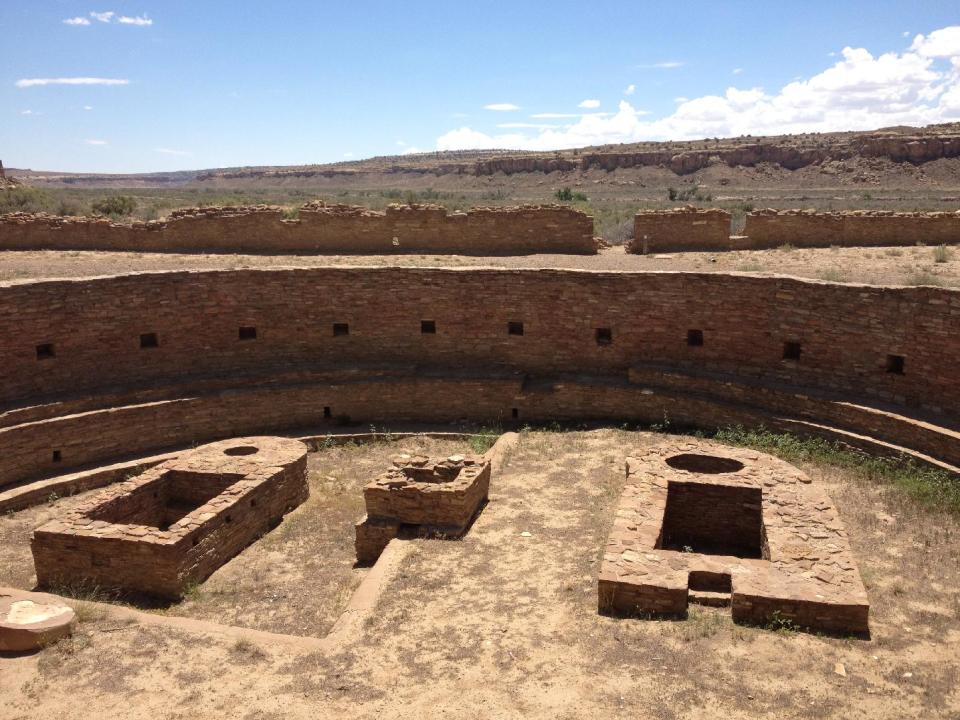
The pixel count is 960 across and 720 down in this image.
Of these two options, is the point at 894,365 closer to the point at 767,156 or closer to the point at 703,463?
the point at 703,463

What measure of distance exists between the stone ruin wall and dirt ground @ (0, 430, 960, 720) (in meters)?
9.91

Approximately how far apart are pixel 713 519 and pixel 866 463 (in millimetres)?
2609

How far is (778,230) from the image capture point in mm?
17391

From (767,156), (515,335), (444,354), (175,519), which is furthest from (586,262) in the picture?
(767,156)

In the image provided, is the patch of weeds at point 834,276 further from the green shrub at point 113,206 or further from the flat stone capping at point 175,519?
the green shrub at point 113,206

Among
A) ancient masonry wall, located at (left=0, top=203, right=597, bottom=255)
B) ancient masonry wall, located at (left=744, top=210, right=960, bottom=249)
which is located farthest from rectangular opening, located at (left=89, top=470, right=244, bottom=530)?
ancient masonry wall, located at (left=744, top=210, right=960, bottom=249)

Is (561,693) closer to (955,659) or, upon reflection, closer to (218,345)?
(955,659)

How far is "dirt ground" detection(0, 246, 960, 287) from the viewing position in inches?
565

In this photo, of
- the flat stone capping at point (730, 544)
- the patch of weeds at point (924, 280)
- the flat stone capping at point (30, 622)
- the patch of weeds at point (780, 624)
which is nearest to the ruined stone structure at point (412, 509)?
the flat stone capping at point (730, 544)

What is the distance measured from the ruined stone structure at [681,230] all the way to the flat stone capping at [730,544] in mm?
7928

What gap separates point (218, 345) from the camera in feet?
47.0

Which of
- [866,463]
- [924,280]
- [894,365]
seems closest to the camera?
[866,463]

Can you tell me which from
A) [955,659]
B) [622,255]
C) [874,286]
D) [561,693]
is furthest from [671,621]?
[622,255]

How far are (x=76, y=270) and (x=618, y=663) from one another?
13.6 m
